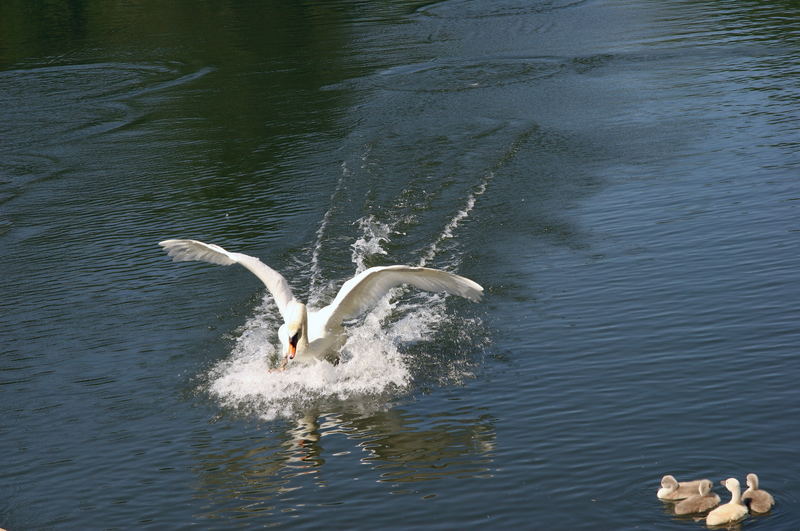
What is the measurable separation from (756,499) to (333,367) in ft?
18.5

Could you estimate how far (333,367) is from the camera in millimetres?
13719

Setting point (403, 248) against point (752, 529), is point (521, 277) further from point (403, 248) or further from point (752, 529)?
point (752, 529)

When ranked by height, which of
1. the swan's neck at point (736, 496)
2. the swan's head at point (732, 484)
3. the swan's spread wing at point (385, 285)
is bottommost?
the swan's neck at point (736, 496)

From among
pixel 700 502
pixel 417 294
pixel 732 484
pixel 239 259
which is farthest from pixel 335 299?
pixel 732 484

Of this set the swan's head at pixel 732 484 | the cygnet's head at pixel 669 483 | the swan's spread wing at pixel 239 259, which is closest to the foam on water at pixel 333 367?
the swan's spread wing at pixel 239 259

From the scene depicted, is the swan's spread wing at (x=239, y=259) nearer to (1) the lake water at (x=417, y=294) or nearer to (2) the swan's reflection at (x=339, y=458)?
(1) the lake water at (x=417, y=294)

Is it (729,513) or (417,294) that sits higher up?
(729,513)

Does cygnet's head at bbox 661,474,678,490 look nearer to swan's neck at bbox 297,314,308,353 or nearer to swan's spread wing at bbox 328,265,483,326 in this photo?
swan's spread wing at bbox 328,265,483,326

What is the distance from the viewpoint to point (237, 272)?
17656 millimetres

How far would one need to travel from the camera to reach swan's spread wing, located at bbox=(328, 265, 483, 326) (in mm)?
12805

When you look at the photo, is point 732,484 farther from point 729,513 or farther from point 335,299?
point 335,299

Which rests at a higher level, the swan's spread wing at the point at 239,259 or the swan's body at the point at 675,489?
the swan's spread wing at the point at 239,259

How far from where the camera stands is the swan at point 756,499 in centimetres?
945

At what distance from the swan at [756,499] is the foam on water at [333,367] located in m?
4.16
